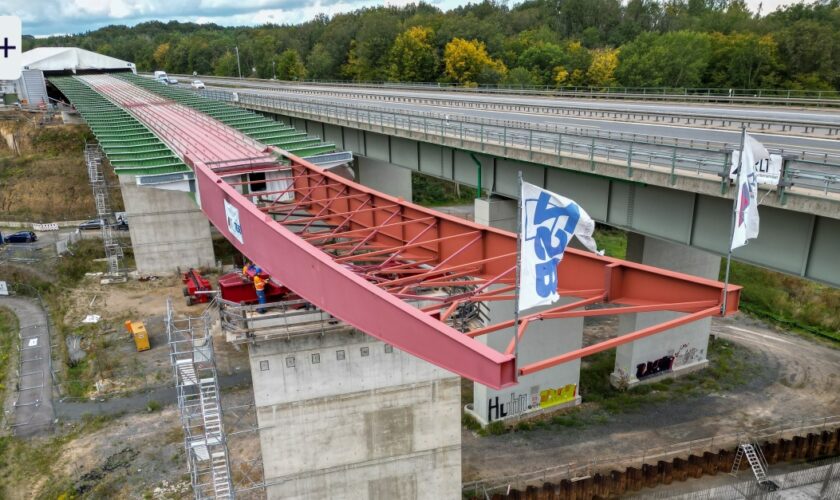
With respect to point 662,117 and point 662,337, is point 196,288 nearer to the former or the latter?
point 662,337

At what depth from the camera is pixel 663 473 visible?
68.2 feet

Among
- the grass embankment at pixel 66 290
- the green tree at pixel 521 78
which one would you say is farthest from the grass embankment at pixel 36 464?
the green tree at pixel 521 78

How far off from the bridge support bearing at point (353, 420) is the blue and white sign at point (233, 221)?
3.60m

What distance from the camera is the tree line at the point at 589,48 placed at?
71375mm

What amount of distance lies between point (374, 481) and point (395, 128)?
1901cm

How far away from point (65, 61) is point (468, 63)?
68234 millimetres

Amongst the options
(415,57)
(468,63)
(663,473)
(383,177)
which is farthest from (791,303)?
(415,57)

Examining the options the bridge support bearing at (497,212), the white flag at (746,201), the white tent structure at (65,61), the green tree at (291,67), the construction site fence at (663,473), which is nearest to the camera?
the white flag at (746,201)

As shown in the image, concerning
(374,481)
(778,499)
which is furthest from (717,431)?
(374,481)

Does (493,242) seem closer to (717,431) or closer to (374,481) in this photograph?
(374,481)

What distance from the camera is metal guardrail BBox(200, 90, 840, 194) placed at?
15.4m

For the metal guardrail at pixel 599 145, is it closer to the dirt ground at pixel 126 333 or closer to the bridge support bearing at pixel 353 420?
the bridge support bearing at pixel 353 420

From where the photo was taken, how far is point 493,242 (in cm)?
1487

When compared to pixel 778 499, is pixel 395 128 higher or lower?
higher
